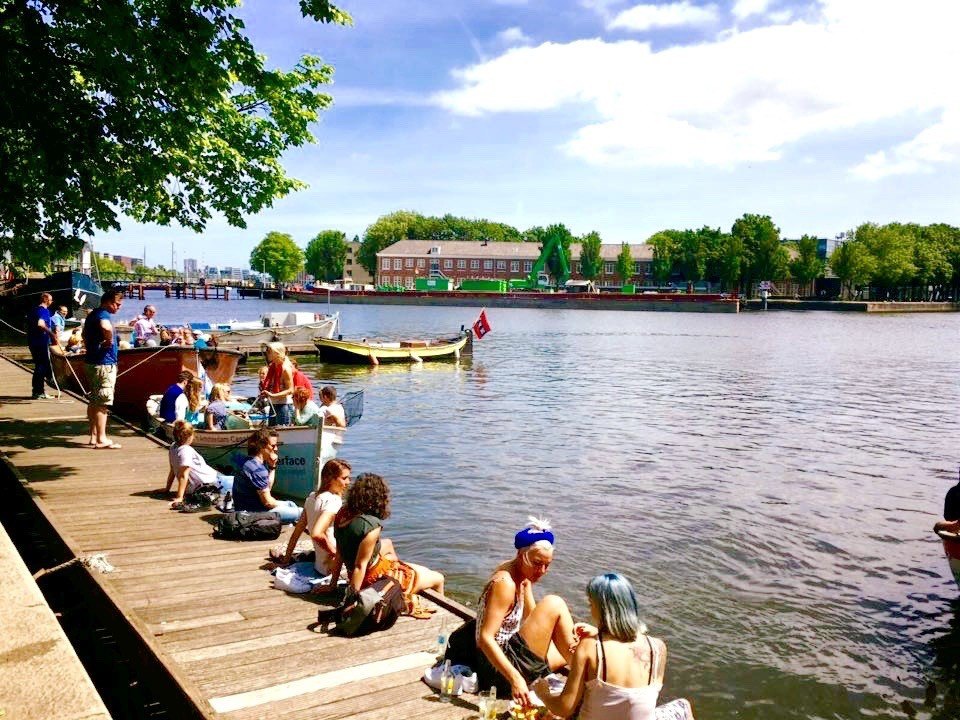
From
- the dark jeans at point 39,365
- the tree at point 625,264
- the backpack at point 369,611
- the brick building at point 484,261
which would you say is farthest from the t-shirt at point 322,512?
the brick building at point 484,261

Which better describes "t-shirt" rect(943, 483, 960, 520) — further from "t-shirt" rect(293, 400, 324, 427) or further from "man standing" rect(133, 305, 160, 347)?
"man standing" rect(133, 305, 160, 347)

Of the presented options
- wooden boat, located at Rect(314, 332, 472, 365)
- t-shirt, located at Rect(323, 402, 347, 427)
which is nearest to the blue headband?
t-shirt, located at Rect(323, 402, 347, 427)

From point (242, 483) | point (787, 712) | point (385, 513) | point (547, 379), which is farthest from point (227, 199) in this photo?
point (547, 379)

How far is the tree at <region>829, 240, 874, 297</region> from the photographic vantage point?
5221 inches

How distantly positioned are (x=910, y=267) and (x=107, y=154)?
147220 mm

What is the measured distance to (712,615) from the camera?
10.5 metres

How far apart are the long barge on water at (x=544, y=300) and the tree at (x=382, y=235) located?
125ft

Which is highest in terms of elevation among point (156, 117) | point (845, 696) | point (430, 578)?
point (156, 117)

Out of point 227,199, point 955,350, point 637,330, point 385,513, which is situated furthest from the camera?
point 637,330

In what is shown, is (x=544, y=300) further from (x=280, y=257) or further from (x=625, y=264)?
(x=280, y=257)

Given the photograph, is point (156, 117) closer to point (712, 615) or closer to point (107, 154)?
point (107, 154)

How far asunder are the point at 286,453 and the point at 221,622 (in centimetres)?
634

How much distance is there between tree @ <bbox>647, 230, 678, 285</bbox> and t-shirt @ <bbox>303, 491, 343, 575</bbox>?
152 meters

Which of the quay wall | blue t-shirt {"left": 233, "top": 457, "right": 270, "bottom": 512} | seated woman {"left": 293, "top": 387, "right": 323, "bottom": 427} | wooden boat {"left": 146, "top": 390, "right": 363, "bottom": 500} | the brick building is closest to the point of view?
blue t-shirt {"left": 233, "top": 457, "right": 270, "bottom": 512}
